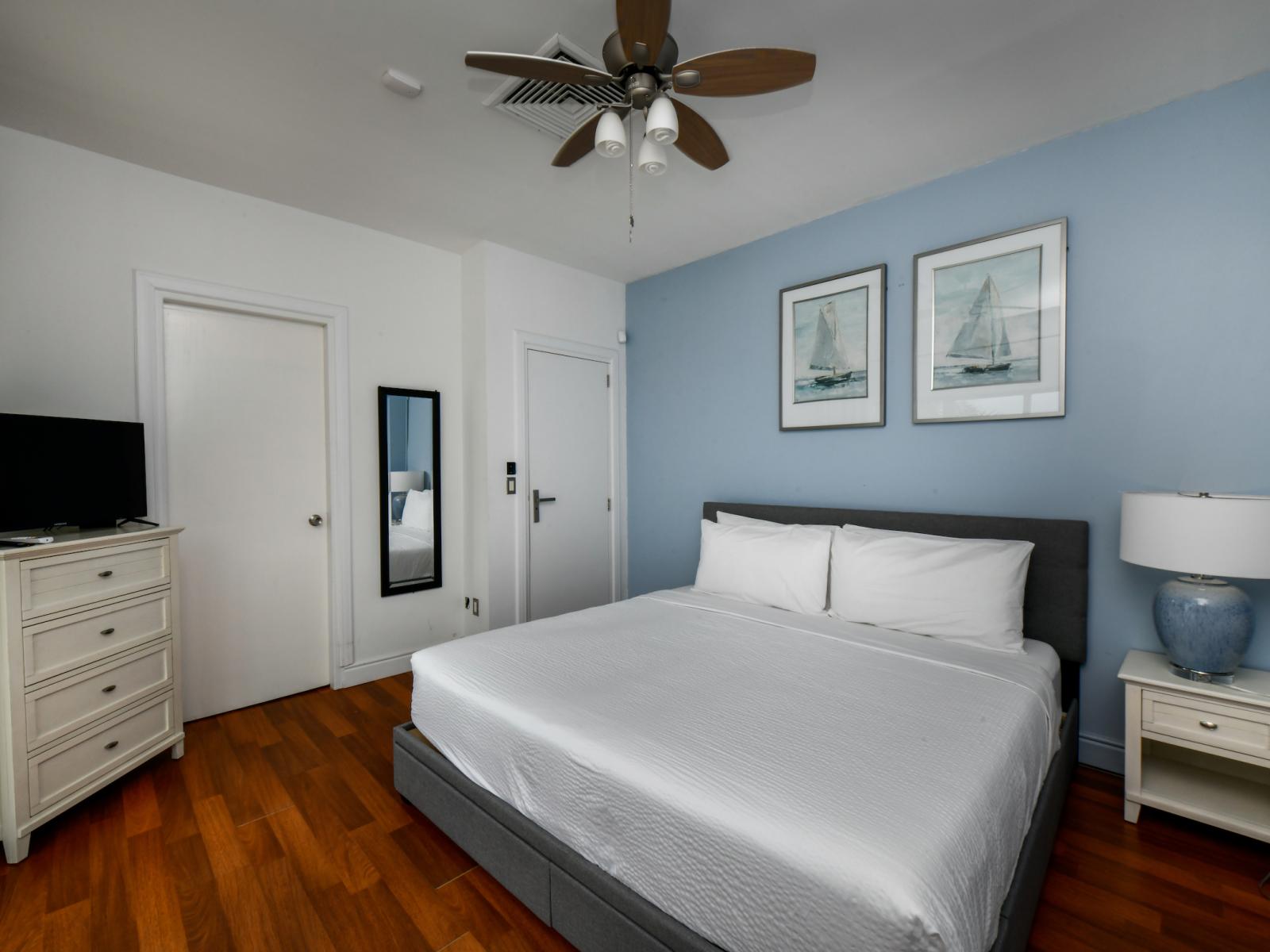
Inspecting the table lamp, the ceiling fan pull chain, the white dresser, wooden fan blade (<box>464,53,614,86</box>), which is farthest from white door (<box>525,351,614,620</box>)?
the table lamp

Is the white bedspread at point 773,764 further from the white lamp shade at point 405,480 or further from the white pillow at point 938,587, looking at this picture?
the white lamp shade at point 405,480

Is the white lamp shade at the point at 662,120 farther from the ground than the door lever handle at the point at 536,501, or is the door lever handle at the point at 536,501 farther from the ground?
the white lamp shade at the point at 662,120

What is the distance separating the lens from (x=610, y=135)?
1.66 metres

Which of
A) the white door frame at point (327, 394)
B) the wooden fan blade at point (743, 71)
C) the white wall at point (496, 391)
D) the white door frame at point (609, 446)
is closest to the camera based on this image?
the wooden fan blade at point (743, 71)

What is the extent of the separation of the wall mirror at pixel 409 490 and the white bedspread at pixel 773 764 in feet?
4.71

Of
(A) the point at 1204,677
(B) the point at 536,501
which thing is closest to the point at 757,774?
(A) the point at 1204,677

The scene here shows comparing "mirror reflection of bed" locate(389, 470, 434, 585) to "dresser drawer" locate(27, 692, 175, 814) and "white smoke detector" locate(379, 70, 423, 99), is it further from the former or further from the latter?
"white smoke detector" locate(379, 70, 423, 99)

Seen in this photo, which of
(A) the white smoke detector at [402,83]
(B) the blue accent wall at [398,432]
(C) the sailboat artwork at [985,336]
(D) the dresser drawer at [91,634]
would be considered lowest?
(D) the dresser drawer at [91,634]

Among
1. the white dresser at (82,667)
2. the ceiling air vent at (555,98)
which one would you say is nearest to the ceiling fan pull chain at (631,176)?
the ceiling air vent at (555,98)

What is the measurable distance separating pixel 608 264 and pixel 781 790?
3.34 meters

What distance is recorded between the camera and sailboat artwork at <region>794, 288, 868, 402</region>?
9.45 feet

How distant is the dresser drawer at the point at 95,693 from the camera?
5.95ft

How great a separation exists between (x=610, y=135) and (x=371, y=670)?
302cm

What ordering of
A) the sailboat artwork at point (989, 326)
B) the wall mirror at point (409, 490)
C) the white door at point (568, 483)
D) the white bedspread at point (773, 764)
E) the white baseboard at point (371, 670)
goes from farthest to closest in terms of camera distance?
the white door at point (568, 483), the wall mirror at point (409, 490), the white baseboard at point (371, 670), the sailboat artwork at point (989, 326), the white bedspread at point (773, 764)
